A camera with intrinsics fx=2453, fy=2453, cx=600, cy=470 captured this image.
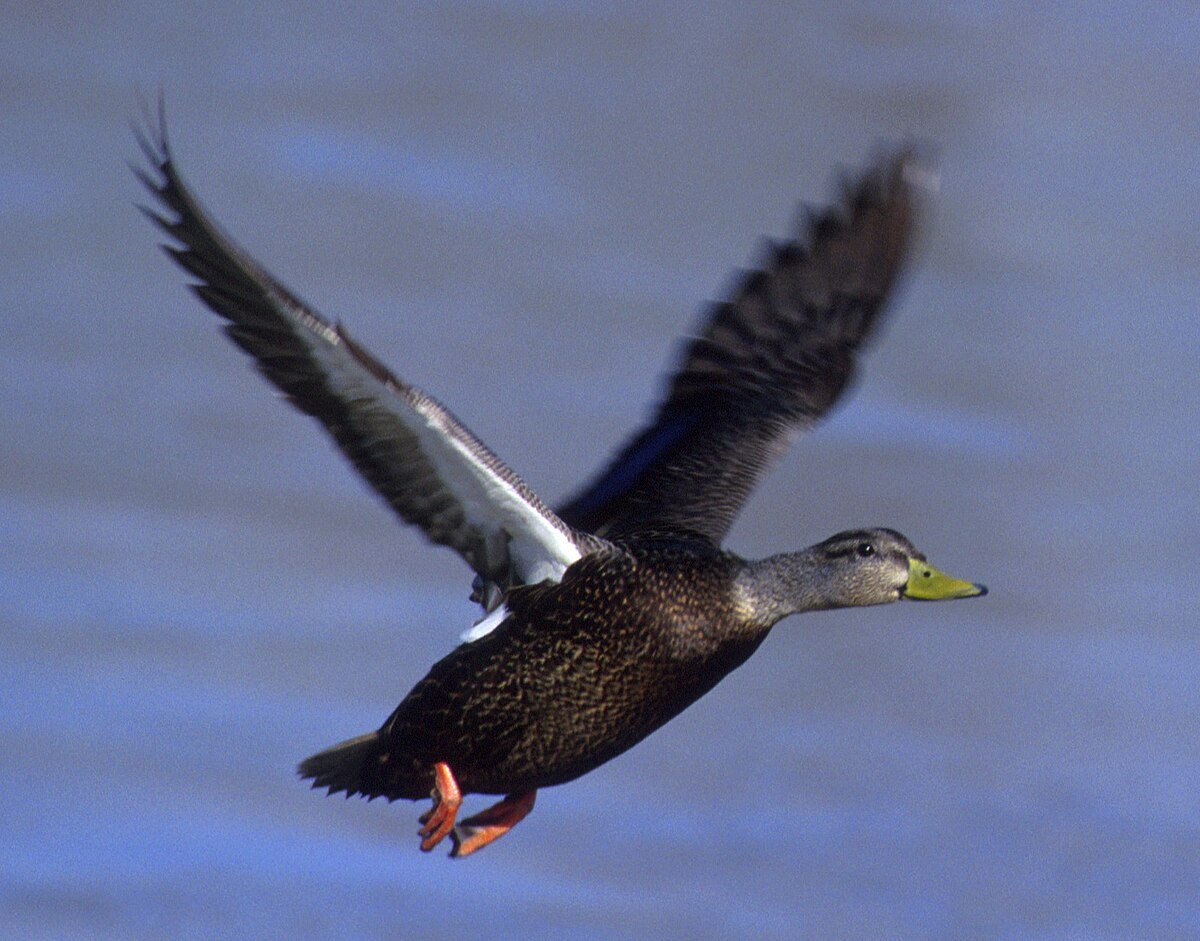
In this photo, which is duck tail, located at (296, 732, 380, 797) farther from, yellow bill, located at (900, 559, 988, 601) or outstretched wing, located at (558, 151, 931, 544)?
yellow bill, located at (900, 559, 988, 601)

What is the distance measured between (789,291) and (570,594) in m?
3.49

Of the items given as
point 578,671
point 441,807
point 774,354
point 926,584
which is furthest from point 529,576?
point 774,354

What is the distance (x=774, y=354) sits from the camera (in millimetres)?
13469

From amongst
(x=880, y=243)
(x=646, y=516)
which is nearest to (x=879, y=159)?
(x=880, y=243)

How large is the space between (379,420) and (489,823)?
98.7 inches

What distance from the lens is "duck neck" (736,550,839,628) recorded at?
11.0m

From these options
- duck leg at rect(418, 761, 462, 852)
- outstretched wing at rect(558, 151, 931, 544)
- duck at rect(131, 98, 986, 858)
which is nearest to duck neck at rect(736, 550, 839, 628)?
duck at rect(131, 98, 986, 858)

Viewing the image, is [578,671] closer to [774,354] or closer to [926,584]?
[926,584]

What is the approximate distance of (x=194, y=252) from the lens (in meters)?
9.70

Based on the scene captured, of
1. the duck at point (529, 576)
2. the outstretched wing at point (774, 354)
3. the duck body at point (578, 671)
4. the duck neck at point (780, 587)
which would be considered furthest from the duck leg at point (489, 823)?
the duck neck at point (780, 587)

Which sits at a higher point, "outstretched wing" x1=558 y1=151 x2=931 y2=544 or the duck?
"outstretched wing" x1=558 y1=151 x2=931 y2=544

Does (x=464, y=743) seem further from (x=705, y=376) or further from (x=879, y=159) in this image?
(x=879, y=159)

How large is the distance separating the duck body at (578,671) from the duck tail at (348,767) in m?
0.42

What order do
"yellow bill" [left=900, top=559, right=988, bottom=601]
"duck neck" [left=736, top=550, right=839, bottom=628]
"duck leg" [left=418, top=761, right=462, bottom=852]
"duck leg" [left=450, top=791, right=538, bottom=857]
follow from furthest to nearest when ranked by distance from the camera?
"yellow bill" [left=900, top=559, right=988, bottom=601] < "duck leg" [left=450, top=791, right=538, bottom=857] < "duck neck" [left=736, top=550, right=839, bottom=628] < "duck leg" [left=418, top=761, right=462, bottom=852]
